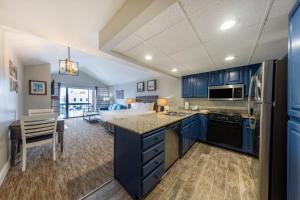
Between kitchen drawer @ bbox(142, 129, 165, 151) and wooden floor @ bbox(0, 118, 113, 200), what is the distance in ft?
3.27

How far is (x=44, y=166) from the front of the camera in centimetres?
215

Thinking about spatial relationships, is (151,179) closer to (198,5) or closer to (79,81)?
(198,5)

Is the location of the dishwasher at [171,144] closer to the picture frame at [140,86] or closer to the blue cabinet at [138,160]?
the blue cabinet at [138,160]

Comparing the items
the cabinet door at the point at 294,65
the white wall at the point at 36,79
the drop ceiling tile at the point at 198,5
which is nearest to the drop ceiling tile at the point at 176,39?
the drop ceiling tile at the point at 198,5

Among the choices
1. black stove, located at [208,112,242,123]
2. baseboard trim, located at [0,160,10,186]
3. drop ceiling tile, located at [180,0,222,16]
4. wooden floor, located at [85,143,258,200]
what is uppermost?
drop ceiling tile, located at [180,0,222,16]

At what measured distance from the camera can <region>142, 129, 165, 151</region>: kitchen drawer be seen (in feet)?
4.63

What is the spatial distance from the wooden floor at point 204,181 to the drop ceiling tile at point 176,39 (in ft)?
7.04

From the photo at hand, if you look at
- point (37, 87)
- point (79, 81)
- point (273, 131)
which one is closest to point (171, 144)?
point (273, 131)

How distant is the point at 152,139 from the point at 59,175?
1.70 m

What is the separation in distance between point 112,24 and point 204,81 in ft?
10.1

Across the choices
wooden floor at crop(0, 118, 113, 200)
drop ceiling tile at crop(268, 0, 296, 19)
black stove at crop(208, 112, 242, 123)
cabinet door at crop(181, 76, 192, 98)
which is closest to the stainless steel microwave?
black stove at crop(208, 112, 242, 123)

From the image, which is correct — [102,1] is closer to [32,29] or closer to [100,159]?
[32,29]

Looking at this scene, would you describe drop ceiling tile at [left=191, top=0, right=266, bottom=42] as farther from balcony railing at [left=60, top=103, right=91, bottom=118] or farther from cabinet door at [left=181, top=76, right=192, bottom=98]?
balcony railing at [left=60, top=103, right=91, bottom=118]

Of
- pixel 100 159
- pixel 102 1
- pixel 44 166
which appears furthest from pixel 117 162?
pixel 102 1
